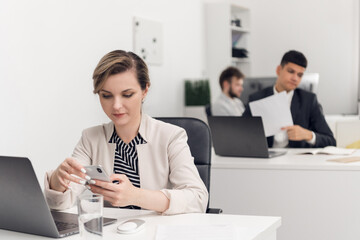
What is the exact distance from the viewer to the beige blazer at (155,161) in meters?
1.68

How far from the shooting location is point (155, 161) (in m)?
1.79

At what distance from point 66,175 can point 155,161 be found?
363mm

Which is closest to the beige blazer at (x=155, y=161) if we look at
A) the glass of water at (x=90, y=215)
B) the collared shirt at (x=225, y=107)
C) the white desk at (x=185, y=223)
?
the white desk at (x=185, y=223)

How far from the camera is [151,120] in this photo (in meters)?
1.86

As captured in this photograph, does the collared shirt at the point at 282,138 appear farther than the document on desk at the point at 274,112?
Yes

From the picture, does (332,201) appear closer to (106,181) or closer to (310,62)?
(106,181)

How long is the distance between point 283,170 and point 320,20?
463cm

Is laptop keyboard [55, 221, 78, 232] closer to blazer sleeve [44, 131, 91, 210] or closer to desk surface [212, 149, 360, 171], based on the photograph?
blazer sleeve [44, 131, 91, 210]

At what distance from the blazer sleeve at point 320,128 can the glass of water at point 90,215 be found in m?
A: 2.28

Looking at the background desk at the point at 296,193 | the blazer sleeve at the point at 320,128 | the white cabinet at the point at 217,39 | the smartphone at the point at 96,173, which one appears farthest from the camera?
the white cabinet at the point at 217,39

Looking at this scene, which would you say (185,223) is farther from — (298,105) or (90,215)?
(298,105)

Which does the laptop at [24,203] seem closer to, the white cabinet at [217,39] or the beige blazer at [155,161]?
the beige blazer at [155,161]

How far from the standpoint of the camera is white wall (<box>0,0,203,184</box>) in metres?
2.99

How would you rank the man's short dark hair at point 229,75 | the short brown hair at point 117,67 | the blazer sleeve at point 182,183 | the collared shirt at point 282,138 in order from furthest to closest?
1. the man's short dark hair at point 229,75
2. the collared shirt at point 282,138
3. the short brown hair at point 117,67
4. the blazer sleeve at point 182,183
